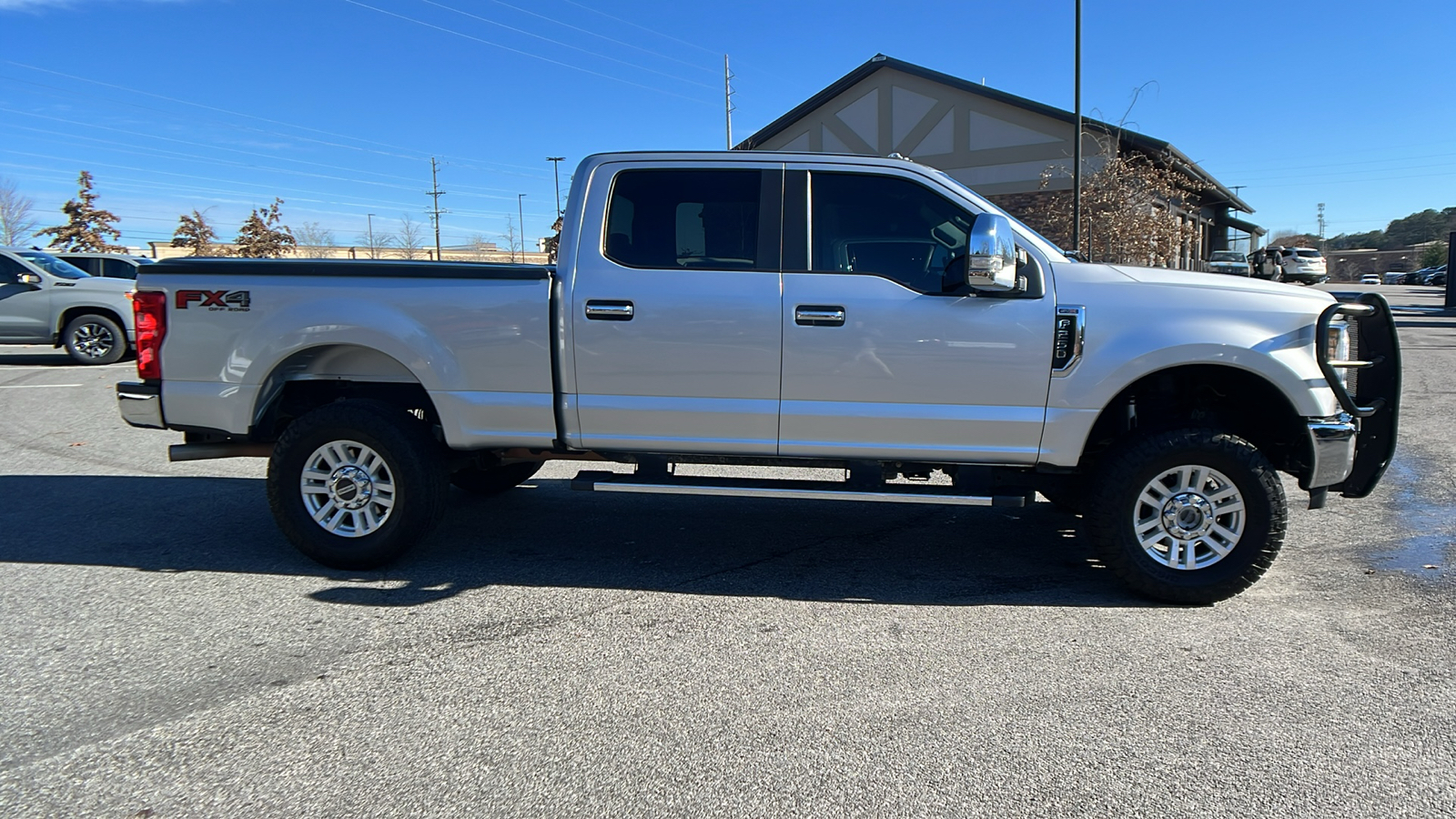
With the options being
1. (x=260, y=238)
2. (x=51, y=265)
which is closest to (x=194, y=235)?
(x=260, y=238)

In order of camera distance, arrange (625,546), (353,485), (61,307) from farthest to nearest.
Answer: (61,307) → (625,546) → (353,485)

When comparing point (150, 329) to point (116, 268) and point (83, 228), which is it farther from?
point (83, 228)

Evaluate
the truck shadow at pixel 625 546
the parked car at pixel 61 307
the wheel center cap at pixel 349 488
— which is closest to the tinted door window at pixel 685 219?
the truck shadow at pixel 625 546

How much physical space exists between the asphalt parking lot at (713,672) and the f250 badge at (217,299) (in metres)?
1.39

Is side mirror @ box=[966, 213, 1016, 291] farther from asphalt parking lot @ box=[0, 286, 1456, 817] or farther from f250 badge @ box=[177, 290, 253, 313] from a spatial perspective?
f250 badge @ box=[177, 290, 253, 313]

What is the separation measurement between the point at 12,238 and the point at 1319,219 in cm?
15649

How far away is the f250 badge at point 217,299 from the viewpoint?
484 cm

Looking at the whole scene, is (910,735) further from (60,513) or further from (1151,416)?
(60,513)

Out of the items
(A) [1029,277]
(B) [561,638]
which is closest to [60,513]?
(B) [561,638]

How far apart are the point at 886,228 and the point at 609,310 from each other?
1.50m

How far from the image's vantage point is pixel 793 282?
461 centimetres

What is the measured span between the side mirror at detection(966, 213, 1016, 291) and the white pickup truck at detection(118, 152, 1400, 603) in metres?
0.01

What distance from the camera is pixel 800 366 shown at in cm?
457

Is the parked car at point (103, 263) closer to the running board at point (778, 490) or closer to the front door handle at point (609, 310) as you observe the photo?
the front door handle at point (609, 310)
